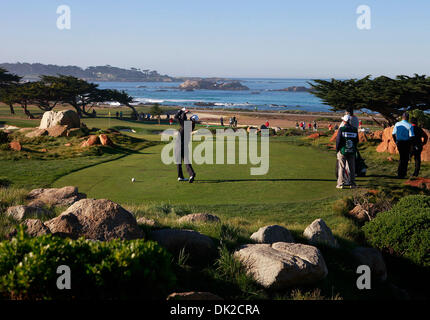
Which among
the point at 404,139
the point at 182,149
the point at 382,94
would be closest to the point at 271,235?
the point at 182,149

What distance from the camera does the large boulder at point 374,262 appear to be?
757 cm

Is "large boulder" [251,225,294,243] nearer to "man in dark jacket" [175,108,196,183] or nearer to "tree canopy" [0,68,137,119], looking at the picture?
"man in dark jacket" [175,108,196,183]

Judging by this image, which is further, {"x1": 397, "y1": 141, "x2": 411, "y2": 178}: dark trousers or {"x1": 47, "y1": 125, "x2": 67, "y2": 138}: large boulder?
{"x1": 47, "y1": 125, "x2": 67, "y2": 138}: large boulder

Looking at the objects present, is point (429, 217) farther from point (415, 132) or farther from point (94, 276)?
point (415, 132)

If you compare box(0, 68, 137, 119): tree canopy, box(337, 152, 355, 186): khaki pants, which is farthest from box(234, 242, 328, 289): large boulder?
box(0, 68, 137, 119): tree canopy

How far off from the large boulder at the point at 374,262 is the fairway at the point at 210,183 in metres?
4.06

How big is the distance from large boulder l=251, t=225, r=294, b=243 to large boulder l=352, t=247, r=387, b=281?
1254 millimetres

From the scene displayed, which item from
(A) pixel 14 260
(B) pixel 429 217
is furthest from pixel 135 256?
(B) pixel 429 217

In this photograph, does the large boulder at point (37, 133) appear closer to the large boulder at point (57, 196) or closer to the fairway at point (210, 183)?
the fairway at point (210, 183)

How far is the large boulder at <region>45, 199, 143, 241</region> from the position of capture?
6.32 meters

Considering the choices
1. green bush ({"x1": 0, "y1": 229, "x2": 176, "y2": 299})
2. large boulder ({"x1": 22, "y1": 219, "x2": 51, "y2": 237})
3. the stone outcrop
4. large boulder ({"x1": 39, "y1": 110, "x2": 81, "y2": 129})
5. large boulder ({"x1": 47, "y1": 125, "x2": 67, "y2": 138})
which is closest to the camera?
green bush ({"x1": 0, "y1": 229, "x2": 176, "y2": 299})

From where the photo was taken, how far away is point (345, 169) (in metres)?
13.1

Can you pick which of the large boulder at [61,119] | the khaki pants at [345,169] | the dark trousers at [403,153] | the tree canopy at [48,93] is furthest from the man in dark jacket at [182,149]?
the tree canopy at [48,93]
